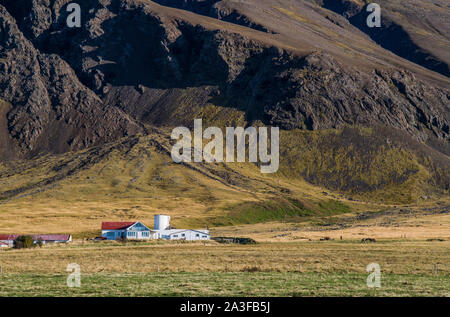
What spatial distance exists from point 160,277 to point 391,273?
66.7 feet

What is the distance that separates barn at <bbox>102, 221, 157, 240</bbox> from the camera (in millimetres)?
112062

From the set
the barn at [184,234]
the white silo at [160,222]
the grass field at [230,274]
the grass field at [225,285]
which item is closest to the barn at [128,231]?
the barn at [184,234]

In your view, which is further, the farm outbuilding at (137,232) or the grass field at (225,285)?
the farm outbuilding at (137,232)

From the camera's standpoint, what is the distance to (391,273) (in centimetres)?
4706

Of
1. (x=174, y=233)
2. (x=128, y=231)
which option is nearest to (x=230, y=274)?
(x=174, y=233)

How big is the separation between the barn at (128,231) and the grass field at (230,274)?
43.6 metres

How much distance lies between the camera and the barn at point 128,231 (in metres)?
112

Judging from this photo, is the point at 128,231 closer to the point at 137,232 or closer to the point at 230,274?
the point at 137,232

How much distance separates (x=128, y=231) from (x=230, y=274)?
70376mm

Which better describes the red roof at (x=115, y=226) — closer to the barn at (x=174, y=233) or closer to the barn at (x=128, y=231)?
the barn at (x=128, y=231)

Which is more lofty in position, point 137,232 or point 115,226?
point 115,226

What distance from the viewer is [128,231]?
11219 cm

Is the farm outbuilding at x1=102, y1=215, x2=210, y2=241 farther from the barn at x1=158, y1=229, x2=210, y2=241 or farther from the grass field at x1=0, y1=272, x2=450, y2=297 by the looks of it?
the grass field at x1=0, y1=272, x2=450, y2=297
